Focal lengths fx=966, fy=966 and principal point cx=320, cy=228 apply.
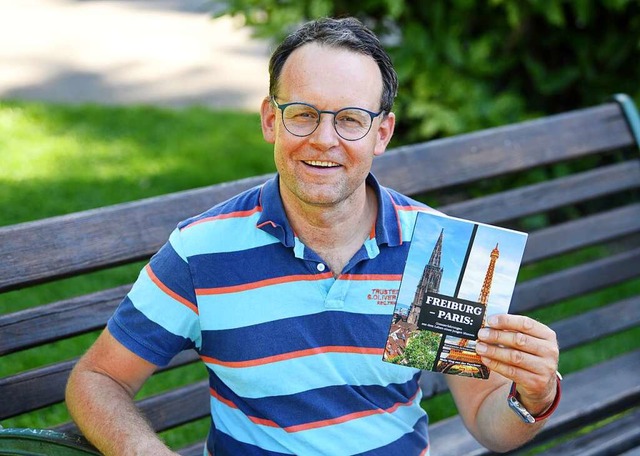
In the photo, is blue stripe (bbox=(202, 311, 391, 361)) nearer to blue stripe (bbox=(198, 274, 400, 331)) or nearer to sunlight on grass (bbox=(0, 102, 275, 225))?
blue stripe (bbox=(198, 274, 400, 331))

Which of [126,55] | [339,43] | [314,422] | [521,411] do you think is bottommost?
[126,55]

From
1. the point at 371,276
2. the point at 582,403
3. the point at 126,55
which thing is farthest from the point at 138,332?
the point at 126,55

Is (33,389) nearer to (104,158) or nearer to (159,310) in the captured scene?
(159,310)

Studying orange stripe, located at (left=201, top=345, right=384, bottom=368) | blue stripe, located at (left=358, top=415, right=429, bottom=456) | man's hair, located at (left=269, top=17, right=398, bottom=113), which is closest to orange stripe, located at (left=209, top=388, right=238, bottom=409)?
orange stripe, located at (left=201, top=345, right=384, bottom=368)

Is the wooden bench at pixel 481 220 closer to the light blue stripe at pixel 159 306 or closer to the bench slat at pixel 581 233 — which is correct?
the bench slat at pixel 581 233

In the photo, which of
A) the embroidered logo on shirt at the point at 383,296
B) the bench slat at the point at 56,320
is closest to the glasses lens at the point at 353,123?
the embroidered logo on shirt at the point at 383,296

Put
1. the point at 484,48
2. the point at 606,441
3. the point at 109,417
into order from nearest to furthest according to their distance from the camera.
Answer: the point at 109,417, the point at 606,441, the point at 484,48

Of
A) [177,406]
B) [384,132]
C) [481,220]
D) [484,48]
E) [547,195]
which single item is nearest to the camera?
[384,132]

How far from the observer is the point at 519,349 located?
2.08 m

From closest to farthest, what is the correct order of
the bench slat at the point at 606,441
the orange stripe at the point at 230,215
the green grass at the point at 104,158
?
1. the orange stripe at the point at 230,215
2. the bench slat at the point at 606,441
3. the green grass at the point at 104,158

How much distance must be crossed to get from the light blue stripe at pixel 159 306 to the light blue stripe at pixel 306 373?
0.15 metres

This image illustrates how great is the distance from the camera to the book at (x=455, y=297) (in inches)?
82.4

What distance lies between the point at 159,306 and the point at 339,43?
73 cm

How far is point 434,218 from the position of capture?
2.14 metres
